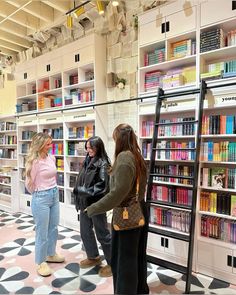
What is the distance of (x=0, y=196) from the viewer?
19.5 feet

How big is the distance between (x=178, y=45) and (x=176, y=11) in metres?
0.38

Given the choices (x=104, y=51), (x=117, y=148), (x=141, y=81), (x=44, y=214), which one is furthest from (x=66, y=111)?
(x=117, y=148)

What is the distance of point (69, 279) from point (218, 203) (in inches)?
72.2

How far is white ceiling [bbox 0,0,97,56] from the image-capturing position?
12.9 feet

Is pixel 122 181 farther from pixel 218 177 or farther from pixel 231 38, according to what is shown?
pixel 231 38

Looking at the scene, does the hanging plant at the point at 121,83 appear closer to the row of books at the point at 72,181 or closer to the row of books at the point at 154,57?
the row of books at the point at 154,57

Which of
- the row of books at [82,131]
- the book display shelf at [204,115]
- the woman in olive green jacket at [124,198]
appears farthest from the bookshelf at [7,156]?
the woman in olive green jacket at [124,198]

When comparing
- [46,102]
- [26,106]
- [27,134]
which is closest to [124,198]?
[46,102]

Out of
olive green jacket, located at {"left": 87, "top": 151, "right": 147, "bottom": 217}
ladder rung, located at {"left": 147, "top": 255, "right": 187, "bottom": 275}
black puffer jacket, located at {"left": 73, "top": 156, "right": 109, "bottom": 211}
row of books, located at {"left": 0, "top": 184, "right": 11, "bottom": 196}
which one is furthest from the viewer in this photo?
row of books, located at {"left": 0, "top": 184, "right": 11, "bottom": 196}

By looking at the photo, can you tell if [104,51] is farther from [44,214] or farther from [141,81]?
[44,214]

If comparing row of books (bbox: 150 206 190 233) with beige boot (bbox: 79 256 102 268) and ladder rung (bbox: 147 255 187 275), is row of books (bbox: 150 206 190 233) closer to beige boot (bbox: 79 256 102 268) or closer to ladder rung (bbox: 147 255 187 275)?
ladder rung (bbox: 147 255 187 275)

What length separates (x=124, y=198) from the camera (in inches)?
72.2

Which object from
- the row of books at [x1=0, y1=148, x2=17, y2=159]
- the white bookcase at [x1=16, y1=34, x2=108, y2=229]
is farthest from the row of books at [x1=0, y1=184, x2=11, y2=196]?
the row of books at [x1=0, y1=148, x2=17, y2=159]

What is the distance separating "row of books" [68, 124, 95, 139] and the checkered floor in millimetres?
1766
